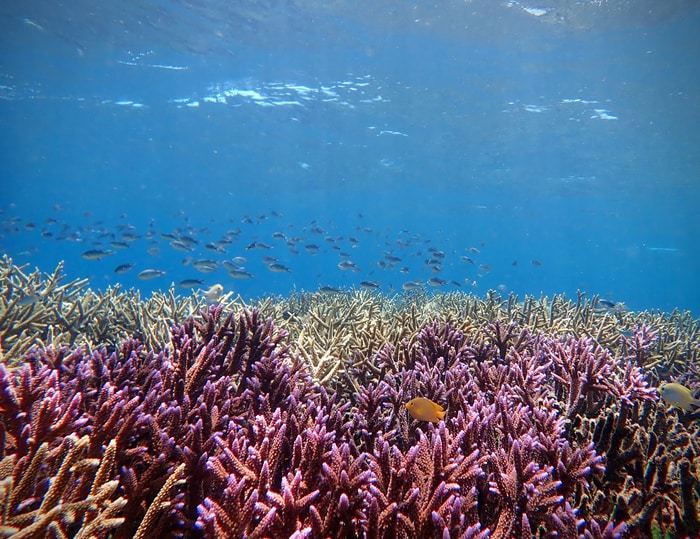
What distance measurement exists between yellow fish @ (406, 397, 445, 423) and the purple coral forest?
144 millimetres

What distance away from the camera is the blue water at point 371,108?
63.8 feet

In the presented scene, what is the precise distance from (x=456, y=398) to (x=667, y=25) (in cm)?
2192

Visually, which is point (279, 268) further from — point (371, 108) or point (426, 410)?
point (371, 108)

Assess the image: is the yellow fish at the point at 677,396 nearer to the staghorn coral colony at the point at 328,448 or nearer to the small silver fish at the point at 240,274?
the staghorn coral colony at the point at 328,448

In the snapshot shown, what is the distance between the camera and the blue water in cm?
1945

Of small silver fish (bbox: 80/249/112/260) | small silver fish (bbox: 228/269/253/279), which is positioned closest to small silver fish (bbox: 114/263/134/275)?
small silver fish (bbox: 80/249/112/260)

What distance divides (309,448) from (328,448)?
22cm

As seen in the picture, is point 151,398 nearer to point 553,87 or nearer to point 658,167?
point 553,87

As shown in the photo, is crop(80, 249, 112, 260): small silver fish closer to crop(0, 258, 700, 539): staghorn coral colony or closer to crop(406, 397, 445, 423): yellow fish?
crop(0, 258, 700, 539): staghorn coral colony

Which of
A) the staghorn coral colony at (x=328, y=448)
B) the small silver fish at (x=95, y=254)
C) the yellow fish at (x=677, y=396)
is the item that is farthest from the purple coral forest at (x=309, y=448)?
the small silver fish at (x=95, y=254)

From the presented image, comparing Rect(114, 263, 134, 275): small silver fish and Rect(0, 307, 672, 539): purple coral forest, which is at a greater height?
Rect(114, 263, 134, 275): small silver fish

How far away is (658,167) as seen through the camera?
1339 inches

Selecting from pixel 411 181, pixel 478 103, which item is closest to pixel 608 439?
pixel 478 103

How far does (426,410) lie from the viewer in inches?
117
